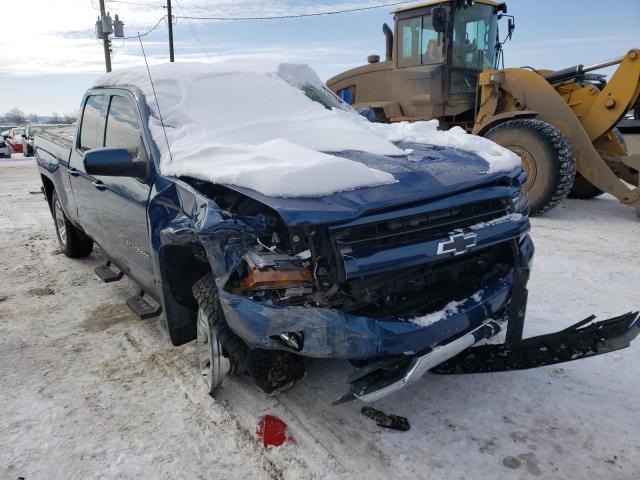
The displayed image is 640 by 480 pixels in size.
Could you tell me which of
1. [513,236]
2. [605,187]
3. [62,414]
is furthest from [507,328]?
[605,187]

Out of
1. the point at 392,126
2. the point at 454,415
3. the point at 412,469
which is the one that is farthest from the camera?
the point at 392,126

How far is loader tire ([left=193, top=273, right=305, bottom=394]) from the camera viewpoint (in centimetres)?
255

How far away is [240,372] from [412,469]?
1.02 metres

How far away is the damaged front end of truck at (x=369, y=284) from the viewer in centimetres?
216

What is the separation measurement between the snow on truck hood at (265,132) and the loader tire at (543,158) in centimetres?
344

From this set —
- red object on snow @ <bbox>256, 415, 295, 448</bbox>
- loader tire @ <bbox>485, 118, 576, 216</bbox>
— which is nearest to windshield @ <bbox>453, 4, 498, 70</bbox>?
loader tire @ <bbox>485, 118, 576, 216</bbox>

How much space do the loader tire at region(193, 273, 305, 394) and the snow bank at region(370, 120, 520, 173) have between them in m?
1.49

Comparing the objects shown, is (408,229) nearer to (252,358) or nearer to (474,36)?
(252,358)

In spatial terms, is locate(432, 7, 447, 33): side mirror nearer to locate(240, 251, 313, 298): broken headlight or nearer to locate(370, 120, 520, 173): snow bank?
locate(370, 120, 520, 173): snow bank

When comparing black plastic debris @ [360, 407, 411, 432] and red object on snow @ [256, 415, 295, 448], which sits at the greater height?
black plastic debris @ [360, 407, 411, 432]

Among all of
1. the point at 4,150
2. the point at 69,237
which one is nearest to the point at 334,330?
the point at 69,237

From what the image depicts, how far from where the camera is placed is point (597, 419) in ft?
8.40

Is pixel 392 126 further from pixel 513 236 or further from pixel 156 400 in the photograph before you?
pixel 156 400

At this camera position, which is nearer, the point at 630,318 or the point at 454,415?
the point at 630,318
